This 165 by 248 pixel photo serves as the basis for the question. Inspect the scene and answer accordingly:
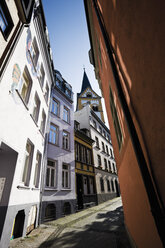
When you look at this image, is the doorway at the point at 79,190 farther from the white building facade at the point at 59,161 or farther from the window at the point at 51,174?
the window at the point at 51,174

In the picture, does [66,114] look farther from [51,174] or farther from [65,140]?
[51,174]

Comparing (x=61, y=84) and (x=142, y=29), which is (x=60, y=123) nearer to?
(x=61, y=84)

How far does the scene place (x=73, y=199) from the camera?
33.1ft

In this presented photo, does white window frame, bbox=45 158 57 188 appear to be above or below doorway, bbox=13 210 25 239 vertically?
above

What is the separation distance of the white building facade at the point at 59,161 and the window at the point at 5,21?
6271 millimetres

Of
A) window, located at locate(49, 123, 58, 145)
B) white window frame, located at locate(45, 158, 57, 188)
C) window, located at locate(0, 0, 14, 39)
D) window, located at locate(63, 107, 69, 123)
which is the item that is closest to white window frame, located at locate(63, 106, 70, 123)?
window, located at locate(63, 107, 69, 123)

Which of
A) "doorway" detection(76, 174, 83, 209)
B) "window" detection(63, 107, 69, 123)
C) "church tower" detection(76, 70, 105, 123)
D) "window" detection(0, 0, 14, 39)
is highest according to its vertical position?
"church tower" detection(76, 70, 105, 123)

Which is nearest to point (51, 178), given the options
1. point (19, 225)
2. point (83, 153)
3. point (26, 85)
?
point (19, 225)

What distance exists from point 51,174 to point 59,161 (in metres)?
1.14

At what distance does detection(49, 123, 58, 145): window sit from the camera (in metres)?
10.4

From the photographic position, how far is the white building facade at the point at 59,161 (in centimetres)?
853

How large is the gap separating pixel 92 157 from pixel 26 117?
1157 centimetres

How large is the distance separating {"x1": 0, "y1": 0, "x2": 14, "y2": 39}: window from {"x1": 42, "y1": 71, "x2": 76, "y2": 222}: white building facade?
6271mm

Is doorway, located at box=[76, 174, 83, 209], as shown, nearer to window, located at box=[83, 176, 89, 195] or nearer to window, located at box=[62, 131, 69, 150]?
window, located at box=[83, 176, 89, 195]
